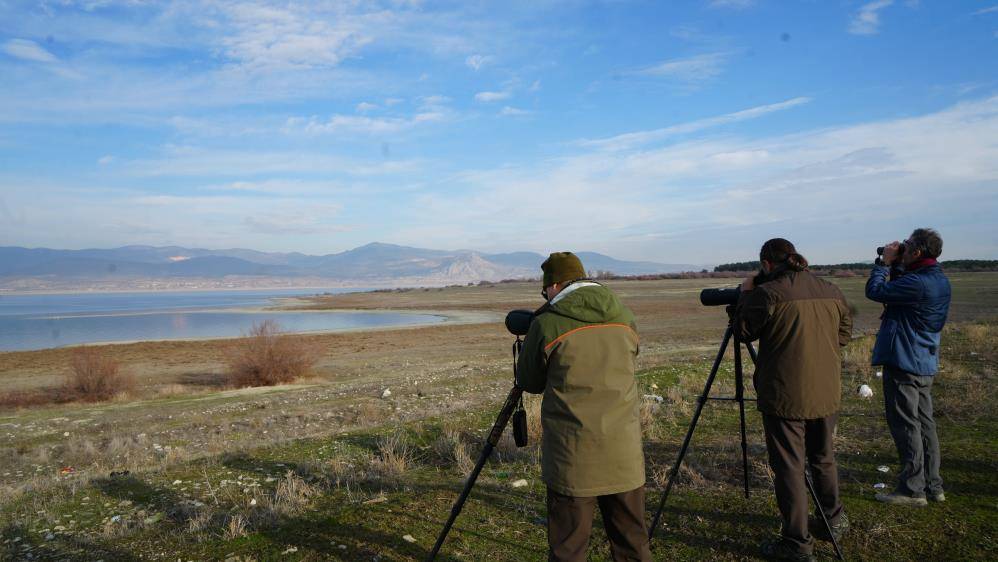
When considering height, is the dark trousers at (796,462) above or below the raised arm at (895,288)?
below

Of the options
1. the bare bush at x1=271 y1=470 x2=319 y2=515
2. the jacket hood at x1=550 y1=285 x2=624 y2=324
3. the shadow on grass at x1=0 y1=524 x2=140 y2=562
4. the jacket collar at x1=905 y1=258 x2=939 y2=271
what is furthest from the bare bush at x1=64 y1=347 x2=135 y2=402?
the jacket collar at x1=905 y1=258 x2=939 y2=271

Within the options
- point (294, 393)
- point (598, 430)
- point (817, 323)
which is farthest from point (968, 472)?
point (294, 393)

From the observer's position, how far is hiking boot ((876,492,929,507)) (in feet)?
14.1

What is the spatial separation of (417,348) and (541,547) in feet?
74.2

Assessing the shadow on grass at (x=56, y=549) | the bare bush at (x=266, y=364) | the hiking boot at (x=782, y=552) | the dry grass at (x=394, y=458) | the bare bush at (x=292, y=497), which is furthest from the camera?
the bare bush at (x=266, y=364)

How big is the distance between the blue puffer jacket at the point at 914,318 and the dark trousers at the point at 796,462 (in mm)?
1134

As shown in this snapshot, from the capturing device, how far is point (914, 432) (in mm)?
4316

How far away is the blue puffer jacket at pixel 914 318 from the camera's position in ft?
14.2

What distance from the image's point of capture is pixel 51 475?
8430 mm

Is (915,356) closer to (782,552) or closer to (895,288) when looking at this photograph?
(895,288)

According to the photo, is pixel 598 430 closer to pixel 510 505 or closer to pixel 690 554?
pixel 690 554

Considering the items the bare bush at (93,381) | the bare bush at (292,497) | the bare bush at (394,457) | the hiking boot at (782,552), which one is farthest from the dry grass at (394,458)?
the bare bush at (93,381)

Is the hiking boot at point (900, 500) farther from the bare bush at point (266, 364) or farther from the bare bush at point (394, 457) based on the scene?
the bare bush at point (266, 364)

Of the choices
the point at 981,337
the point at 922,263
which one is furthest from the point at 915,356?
the point at 981,337
